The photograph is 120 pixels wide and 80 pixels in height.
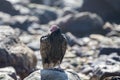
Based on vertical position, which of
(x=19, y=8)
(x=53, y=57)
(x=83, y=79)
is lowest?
(x=83, y=79)

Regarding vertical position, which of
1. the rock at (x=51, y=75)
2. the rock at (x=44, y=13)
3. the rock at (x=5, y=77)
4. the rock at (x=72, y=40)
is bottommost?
the rock at (x=5, y=77)

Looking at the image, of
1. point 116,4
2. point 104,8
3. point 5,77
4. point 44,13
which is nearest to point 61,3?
point 44,13

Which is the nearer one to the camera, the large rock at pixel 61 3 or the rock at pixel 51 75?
the rock at pixel 51 75

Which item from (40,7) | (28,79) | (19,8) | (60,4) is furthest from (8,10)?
(28,79)

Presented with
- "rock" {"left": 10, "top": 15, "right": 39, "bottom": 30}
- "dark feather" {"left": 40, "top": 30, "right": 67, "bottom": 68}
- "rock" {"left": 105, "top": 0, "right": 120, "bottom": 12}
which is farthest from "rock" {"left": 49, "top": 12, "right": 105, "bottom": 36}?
"dark feather" {"left": 40, "top": 30, "right": 67, "bottom": 68}

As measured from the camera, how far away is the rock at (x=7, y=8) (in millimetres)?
25453

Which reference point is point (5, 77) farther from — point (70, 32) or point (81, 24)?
point (81, 24)

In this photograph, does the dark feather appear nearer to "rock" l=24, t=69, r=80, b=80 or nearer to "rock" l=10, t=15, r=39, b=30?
"rock" l=24, t=69, r=80, b=80

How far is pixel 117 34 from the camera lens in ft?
73.5

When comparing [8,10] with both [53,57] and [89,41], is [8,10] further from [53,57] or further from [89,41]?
[53,57]

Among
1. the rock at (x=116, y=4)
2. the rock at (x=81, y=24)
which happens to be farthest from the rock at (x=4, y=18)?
the rock at (x=116, y=4)

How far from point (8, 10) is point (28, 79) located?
17172 millimetres

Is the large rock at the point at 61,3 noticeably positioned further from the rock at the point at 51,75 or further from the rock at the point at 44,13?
the rock at the point at 51,75

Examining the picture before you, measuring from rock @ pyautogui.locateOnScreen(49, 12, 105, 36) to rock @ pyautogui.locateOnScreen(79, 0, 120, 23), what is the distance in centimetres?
194
